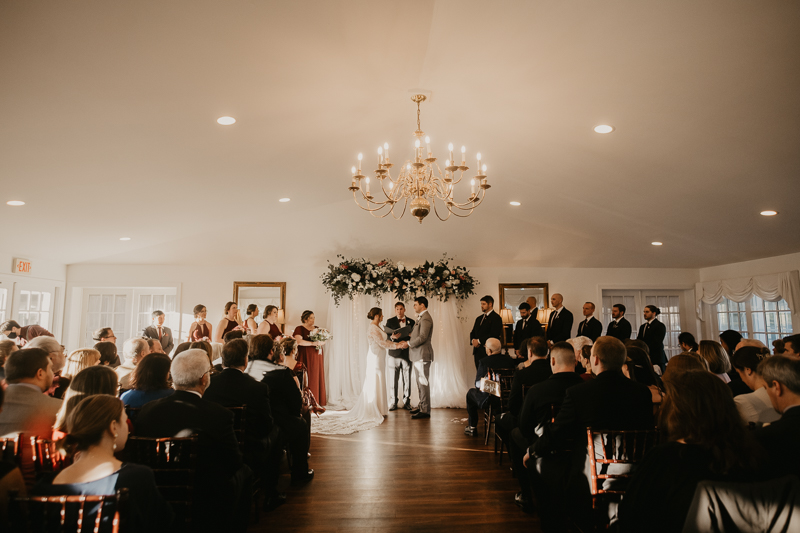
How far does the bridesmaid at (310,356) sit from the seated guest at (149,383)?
4.90 m

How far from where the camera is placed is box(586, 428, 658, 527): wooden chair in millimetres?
2703

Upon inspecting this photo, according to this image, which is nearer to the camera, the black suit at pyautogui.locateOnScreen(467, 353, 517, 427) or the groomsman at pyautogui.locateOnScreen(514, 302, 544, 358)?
the black suit at pyautogui.locateOnScreen(467, 353, 517, 427)

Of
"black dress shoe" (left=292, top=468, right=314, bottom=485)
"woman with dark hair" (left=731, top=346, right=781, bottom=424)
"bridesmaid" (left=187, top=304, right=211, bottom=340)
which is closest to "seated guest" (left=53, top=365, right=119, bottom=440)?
"black dress shoe" (left=292, top=468, right=314, bottom=485)

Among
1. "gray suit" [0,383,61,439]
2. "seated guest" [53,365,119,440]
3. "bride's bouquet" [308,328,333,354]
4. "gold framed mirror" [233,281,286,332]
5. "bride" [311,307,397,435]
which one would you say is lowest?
"bride" [311,307,397,435]

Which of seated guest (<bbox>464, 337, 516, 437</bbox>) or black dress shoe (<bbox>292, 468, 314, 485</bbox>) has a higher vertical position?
seated guest (<bbox>464, 337, 516, 437</bbox>)

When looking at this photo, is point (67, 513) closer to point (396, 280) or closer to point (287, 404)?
point (287, 404)

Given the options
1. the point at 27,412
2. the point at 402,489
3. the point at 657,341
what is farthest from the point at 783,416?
the point at 657,341

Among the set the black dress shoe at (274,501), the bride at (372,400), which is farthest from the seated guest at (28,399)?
the bride at (372,400)

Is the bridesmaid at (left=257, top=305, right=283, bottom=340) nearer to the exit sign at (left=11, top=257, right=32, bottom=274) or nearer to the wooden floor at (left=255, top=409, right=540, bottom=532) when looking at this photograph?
the wooden floor at (left=255, top=409, right=540, bottom=532)

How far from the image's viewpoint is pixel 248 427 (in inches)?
142

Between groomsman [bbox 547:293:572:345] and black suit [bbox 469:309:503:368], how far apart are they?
0.99 m

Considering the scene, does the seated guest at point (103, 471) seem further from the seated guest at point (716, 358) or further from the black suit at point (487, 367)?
the black suit at point (487, 367)

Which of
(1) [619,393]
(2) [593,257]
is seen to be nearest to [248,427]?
(1) [619,393]

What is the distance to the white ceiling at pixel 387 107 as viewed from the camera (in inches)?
116
